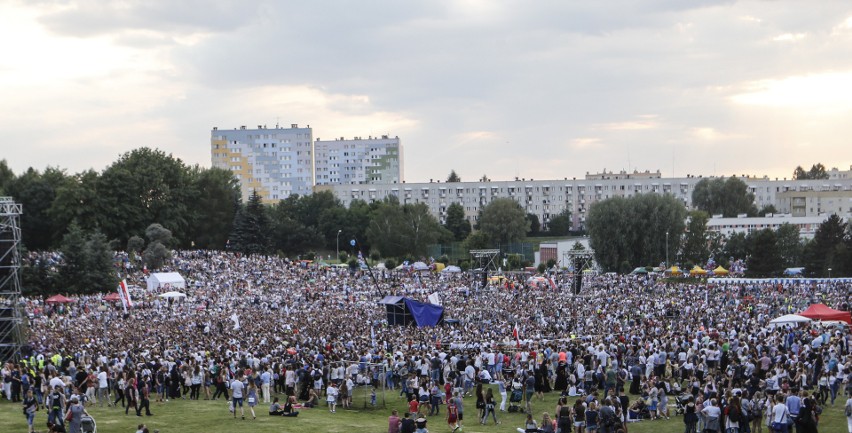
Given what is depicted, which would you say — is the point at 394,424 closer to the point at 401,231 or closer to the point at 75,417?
the point at 75,417

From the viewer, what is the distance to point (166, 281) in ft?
174

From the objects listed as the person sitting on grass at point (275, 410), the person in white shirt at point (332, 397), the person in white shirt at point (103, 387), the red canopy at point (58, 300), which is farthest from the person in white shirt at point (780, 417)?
the red canopy at point (58, 300)

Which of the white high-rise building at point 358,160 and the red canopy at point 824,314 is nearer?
the red canopy at point 824,314

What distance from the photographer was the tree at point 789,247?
263ft

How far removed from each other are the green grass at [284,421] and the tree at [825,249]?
52784 mm

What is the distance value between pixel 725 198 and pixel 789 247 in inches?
2044

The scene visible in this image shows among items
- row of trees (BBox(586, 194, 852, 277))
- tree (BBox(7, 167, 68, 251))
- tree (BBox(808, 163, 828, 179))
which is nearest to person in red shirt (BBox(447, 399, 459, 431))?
tree (BBox(7, 167, 68, 251))

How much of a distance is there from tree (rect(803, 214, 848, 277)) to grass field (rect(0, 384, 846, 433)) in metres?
53.2

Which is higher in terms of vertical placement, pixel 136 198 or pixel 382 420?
pixel 136 198

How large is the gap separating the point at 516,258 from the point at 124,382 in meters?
69.7

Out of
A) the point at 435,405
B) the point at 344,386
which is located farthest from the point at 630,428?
the point at 344,386

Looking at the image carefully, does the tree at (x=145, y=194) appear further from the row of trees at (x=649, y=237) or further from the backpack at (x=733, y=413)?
the backpack at (x=733, y=413)

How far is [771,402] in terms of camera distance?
1900 centimetres

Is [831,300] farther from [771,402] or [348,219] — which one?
[348,219]
